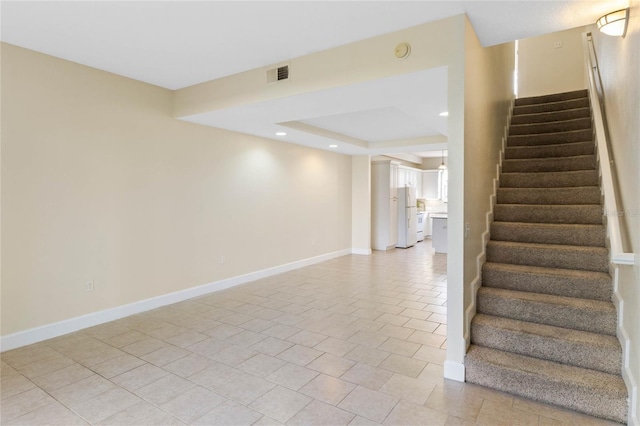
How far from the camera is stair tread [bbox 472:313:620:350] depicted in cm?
233

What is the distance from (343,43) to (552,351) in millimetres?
2936

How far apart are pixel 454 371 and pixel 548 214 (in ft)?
6.56

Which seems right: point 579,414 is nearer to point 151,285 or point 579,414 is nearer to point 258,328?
point 258,328

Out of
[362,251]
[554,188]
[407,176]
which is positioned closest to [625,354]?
[554,188]

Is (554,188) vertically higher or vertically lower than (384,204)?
higher

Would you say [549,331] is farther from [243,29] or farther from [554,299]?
[243,29]

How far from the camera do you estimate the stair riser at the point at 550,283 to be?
104 inches

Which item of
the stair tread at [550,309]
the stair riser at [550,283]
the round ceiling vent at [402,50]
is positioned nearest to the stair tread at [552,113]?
the stair riser at [550,283]

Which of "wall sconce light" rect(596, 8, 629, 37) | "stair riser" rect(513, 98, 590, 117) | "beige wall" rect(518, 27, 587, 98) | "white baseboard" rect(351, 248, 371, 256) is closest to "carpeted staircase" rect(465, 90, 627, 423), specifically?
"stair riser" rect(513, 98, 590, 117)

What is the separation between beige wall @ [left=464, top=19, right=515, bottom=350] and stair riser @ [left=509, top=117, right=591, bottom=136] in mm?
815

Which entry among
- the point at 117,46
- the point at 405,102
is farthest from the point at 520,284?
the point at 117,46

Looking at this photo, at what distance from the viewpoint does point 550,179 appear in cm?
382

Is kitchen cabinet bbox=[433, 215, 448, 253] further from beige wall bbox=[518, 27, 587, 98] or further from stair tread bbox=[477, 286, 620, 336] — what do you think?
stair tread bbox=[477, 286, 620, 336]

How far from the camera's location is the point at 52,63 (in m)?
3.32
